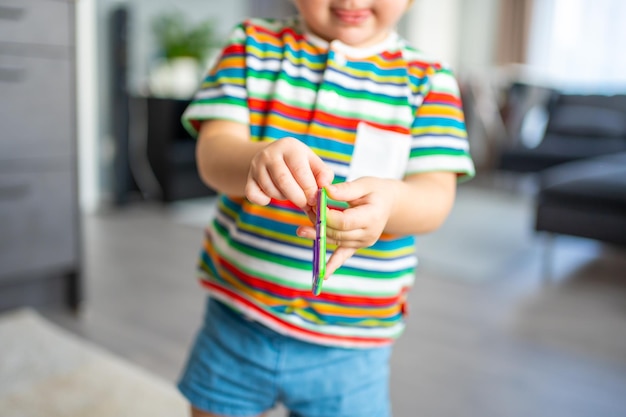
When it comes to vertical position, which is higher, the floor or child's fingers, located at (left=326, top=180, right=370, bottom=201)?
child's fingers, located at (left=326, top=180, right=370, bottom=201)

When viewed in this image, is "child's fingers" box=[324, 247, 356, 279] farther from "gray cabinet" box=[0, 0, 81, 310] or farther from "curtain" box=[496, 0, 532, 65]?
"curtain" box=[496, 0, 532, 65]

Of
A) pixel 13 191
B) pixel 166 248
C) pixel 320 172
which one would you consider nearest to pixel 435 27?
pixel 166 248

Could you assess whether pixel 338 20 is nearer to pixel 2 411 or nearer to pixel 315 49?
pixel 315 49

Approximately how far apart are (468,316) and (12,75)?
57.4 inches

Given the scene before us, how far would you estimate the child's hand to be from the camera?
438mm

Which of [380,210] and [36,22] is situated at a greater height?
[36,22]

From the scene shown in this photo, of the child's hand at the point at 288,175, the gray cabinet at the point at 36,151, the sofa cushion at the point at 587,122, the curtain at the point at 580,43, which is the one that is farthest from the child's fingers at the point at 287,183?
the curtain at the point at 580,43

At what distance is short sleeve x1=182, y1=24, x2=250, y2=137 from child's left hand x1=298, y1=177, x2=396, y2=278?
7.7 inches

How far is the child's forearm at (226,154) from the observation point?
55 cm

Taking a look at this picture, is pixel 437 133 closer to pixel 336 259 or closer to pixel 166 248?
pixel 336 259

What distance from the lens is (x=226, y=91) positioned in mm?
625

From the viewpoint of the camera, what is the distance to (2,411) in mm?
1240

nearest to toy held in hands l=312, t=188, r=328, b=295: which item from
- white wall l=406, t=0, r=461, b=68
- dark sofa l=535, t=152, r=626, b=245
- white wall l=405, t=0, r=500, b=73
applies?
dark sofa l=535, t=152, r=626, b=245

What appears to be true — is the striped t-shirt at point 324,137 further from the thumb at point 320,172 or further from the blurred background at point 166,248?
the blurred background at point 166,248
